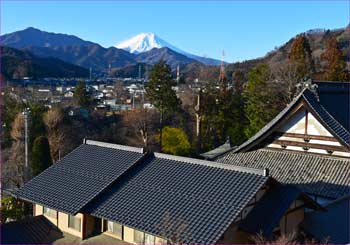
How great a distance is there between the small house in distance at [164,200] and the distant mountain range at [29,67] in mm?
37925

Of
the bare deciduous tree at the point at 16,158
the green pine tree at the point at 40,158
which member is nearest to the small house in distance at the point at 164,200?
the bare deciduous tree at the point at 16,158

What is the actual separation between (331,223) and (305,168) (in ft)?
8.11

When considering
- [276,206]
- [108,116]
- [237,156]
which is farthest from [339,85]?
[108,116]

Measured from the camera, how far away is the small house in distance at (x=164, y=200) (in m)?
7.85

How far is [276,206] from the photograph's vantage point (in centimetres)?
851

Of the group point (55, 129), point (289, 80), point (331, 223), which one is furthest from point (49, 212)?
point (289, 80)

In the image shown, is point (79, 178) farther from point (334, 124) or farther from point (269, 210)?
point (334, 124)

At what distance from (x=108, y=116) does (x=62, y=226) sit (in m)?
22.4

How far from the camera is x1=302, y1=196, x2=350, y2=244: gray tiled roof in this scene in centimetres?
948

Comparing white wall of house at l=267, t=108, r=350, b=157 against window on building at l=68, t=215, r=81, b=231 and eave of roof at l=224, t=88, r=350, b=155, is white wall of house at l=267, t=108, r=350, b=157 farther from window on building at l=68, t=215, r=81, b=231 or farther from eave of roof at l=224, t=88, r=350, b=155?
window on building at l=68, t=215, r=81, b=231

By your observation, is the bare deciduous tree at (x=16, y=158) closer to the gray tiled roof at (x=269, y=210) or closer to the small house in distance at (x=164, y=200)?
the small house in distance at (x=164, y=200)

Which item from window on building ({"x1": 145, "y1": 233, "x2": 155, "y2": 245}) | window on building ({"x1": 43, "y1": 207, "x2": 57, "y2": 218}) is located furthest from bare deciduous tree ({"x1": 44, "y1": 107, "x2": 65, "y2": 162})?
window on building ({"x1": 145, "y1": 233, "x2": 155, "y2": 245})

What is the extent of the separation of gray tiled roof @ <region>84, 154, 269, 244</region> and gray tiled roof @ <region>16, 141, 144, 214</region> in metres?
0.32

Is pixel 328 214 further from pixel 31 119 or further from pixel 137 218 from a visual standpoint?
pixel 31 119
